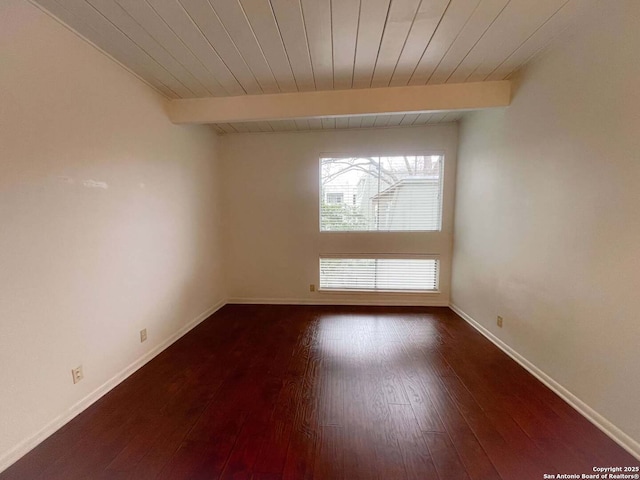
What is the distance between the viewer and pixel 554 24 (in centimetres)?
158

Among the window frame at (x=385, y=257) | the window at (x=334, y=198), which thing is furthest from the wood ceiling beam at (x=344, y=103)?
the window frame at (x=385, y=257)

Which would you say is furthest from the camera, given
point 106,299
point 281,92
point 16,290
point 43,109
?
point 281,92

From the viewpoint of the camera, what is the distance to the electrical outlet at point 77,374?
1.63 metres

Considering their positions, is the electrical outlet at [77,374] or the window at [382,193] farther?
the window at [382,193]

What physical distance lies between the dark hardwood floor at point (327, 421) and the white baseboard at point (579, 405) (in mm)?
44

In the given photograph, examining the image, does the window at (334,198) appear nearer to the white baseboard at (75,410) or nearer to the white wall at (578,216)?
the white wall at (578,216)

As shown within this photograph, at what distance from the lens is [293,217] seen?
362cm

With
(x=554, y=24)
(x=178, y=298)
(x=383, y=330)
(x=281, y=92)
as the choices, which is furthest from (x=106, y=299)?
(x=554, y=24)

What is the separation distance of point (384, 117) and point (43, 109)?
2990 millimetres

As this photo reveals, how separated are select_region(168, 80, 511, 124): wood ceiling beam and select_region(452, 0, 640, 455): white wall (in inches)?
12.5

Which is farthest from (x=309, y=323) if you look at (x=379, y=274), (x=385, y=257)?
(x=385, y=257)

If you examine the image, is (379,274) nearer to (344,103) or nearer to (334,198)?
(334,198)

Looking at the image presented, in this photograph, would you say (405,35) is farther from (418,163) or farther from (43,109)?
(43,109)

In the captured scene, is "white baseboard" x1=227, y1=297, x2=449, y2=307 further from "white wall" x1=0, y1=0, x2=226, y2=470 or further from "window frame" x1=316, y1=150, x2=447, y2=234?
"white wall" x1=0, y1=0, x2=226, y2=470
